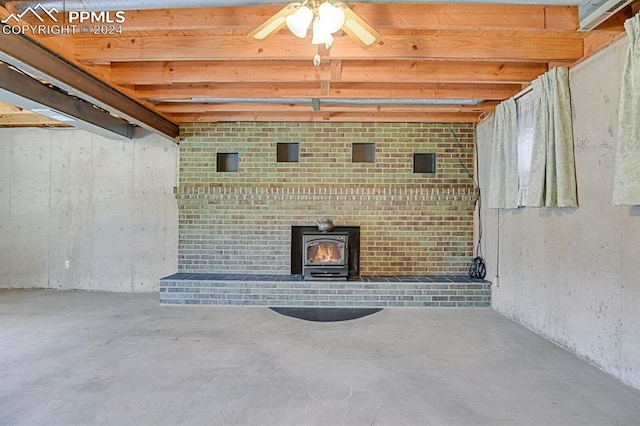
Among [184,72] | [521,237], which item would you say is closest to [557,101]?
[521,237]

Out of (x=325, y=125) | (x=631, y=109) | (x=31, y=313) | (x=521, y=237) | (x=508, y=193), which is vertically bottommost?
(x=31, y=313)

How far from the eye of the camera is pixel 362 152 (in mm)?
5254

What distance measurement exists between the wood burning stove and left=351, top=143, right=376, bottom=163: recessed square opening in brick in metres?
1.26

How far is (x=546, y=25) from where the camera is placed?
2.43 meters

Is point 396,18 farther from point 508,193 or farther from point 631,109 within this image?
point 508,193

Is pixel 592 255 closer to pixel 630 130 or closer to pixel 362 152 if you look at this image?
pixel 630 130

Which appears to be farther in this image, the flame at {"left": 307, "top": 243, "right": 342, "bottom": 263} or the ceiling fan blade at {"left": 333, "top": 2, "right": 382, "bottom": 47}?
the flame at {"left": 307, "top": 243, "right": 342, "bottom": 263}

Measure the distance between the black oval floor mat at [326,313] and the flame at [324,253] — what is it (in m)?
0.69

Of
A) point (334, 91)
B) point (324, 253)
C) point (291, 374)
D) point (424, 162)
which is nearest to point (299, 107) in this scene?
point (334, 91)

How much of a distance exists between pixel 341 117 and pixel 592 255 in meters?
3.39

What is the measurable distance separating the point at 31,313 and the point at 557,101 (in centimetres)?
618

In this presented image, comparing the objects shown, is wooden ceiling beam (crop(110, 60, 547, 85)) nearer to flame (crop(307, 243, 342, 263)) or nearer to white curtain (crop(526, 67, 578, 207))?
white curtain (crop(526, 67, 578, 207))

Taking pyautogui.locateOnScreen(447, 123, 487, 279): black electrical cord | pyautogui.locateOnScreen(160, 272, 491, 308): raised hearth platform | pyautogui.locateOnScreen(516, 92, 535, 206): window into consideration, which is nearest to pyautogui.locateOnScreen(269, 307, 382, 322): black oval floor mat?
pyautogui.locateOnScreen(160, 272, 491, 308): raised hearth platform

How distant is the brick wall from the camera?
5.06 m
